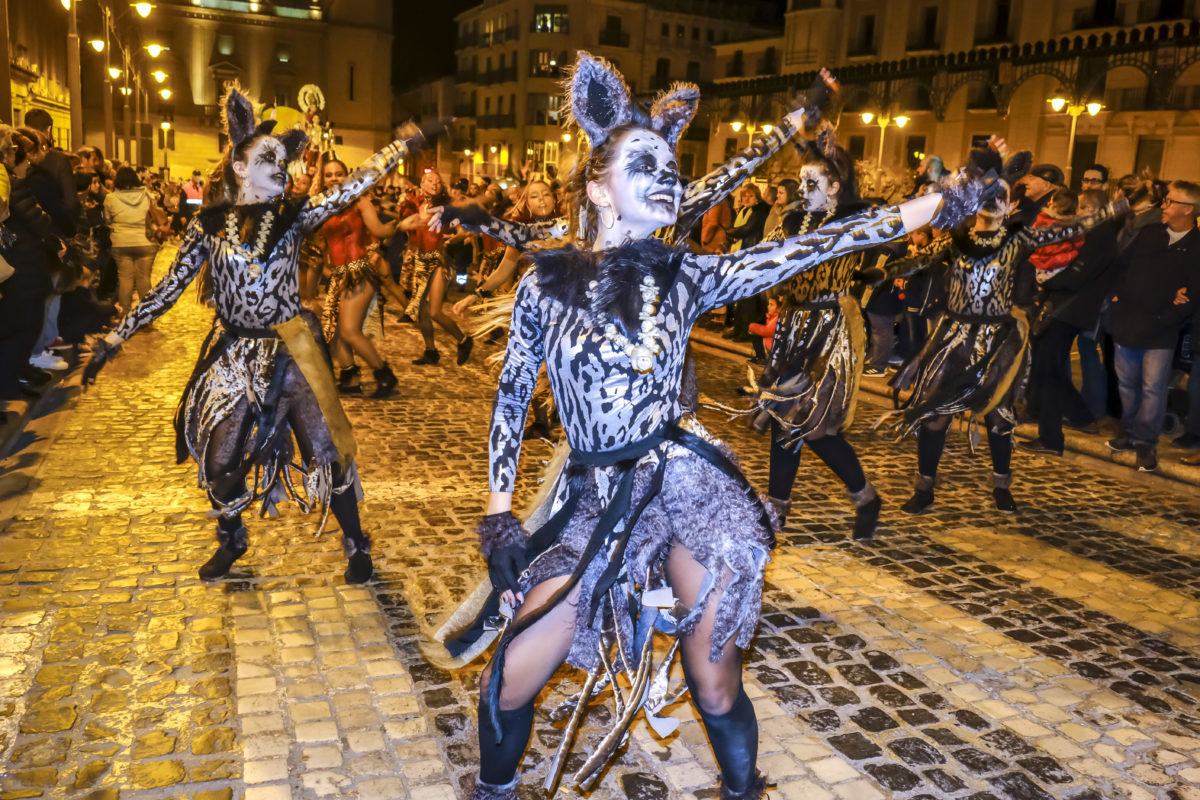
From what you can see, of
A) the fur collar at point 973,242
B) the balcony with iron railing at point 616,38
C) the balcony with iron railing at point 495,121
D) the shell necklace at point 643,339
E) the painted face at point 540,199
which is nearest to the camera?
the shell necklace at point 643,339

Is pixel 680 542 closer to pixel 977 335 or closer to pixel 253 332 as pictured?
pixel 253 332

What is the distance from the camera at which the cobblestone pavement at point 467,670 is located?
3.37 m

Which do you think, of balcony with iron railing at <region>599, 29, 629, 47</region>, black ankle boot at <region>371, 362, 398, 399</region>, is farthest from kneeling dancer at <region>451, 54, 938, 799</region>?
balcony with iron railing at <region>599, 29, 629, 47</region>

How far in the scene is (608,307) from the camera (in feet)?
8.60

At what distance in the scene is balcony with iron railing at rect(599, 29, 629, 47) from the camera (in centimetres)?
6494

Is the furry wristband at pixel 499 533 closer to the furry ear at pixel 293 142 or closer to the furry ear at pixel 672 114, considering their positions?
the furry ear at pixel 672 114

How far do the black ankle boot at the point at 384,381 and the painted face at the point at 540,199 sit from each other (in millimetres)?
2056

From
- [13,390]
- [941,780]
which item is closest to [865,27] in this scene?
[13,390]

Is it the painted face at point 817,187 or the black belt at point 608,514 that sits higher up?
the painted face at point 817,187

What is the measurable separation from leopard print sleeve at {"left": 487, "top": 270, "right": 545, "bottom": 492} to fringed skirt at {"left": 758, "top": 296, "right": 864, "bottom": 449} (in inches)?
121

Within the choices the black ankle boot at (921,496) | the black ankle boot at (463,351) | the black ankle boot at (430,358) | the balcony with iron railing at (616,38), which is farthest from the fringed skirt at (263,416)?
the balcony with iron railing at (616,38)

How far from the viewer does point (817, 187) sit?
17.9 feet

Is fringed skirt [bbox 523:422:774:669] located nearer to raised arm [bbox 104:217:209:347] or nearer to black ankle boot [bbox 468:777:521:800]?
black ankle boot [bbox 468:777:521:800]

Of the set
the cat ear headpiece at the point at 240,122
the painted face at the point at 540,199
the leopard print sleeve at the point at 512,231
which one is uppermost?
the cat ear headpiece at the point at 240,122
